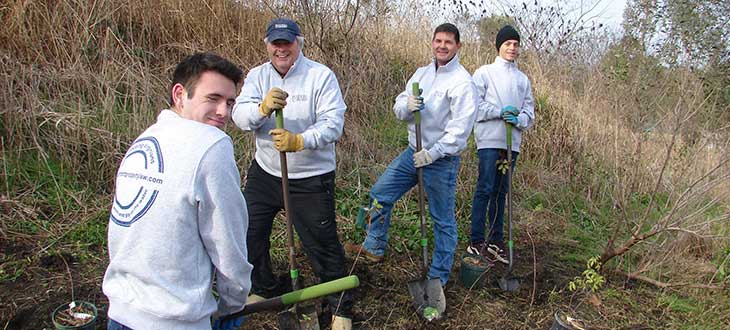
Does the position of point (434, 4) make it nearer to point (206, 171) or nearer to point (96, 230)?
point (96, 230)

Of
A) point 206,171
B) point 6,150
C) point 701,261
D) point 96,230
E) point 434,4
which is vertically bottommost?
point 701,261

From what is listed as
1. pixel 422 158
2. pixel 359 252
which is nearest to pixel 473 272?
pixel 359 252

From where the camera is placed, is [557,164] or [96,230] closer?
[96,230]

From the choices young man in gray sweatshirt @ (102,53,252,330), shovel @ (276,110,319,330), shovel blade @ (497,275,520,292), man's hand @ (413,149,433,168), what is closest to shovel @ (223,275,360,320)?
young man in gray sweatshirt @ (102,53,252,330)

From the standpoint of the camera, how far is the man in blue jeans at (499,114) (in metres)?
3.92

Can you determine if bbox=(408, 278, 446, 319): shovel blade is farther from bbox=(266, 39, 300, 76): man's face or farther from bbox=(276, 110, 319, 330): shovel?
bbox=(266, 39, 300, 76): man's face

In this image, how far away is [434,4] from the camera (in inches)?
312

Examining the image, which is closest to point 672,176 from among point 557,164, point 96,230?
point 557,164

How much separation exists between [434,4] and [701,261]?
208 inches

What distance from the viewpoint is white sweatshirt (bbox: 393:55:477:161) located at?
3346 mm

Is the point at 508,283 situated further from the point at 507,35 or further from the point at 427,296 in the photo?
the point at 507,35

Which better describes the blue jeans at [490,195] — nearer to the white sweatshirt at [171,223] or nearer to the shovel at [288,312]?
the shovel at [288,312]

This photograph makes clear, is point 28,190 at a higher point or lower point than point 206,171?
lower

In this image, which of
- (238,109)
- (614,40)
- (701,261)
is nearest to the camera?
(238,109)
